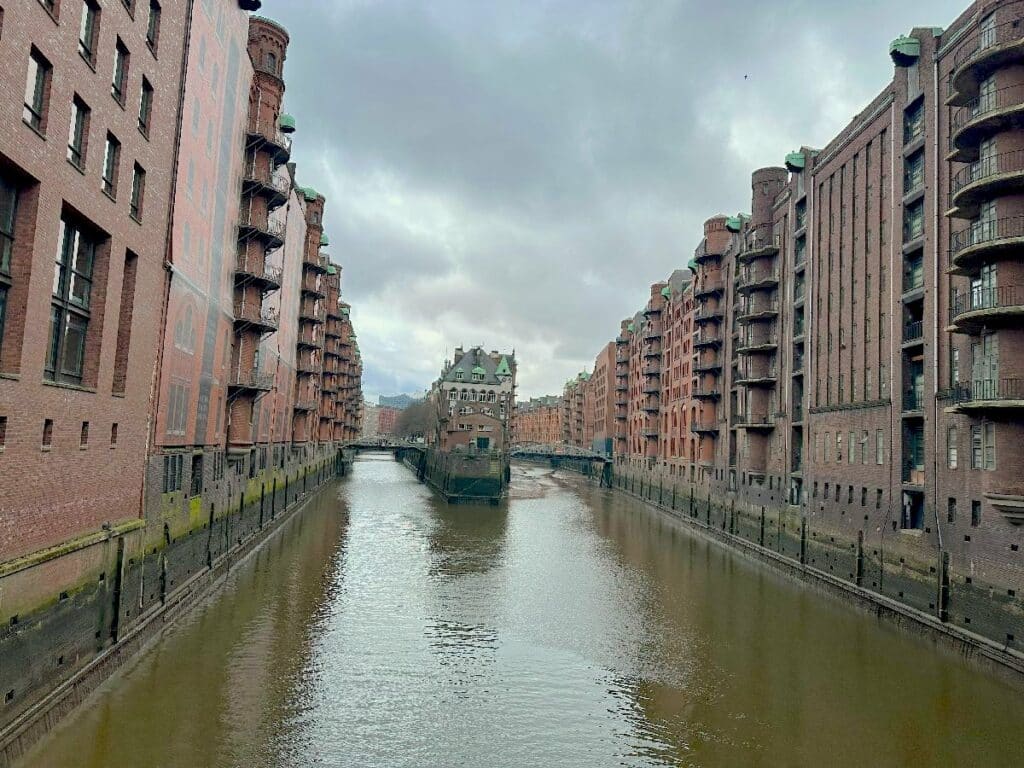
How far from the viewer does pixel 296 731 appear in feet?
53.9

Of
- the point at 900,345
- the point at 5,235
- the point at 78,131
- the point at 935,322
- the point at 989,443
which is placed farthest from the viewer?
the point at 900,345

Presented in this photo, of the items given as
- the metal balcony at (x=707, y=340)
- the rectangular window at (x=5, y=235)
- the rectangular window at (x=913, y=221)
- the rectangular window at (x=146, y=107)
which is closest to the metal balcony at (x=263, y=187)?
the rectangular window at (x=146, y=107)

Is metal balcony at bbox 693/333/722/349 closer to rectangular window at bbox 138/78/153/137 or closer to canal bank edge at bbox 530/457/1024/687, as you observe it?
canal bank edge at bbox 530/457/1024/687

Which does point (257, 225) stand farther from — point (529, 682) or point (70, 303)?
point (529, 682)

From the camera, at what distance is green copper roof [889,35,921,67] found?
31594 mm

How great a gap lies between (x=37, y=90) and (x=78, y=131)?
236 cm

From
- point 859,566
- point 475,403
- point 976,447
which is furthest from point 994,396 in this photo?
point 475,403

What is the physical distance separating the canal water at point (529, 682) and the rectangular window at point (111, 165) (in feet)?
43.1

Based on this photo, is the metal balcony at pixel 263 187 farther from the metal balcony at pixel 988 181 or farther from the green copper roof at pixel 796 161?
the metal balcony at pixel 988 181

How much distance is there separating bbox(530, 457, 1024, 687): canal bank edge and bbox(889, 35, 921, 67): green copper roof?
20910 mm

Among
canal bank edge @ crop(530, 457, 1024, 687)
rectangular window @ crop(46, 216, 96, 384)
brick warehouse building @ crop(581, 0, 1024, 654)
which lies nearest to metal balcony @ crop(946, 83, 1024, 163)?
brick warehouse building @ crop(581, 0, 1024, 654)

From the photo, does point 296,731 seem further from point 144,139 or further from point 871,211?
point 871,211

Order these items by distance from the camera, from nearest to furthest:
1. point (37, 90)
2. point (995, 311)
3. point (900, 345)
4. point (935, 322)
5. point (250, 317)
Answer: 1. point (37, 90)
2. point (995, 311)
3. point (935, 322)
4. point (900, 345)
5. point (250, 317)

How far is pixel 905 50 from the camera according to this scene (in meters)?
31.8
